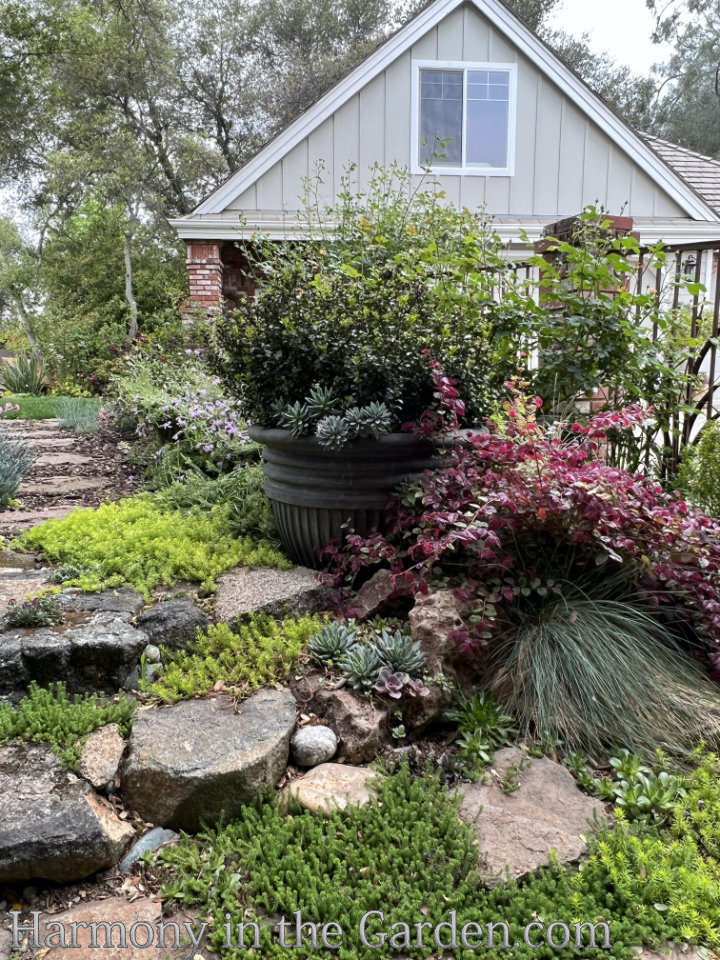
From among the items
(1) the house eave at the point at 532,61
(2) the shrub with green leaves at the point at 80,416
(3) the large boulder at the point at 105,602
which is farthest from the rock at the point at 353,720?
(1) the house eave at the point at 532,61

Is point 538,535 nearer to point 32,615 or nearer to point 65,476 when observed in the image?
point 32,615

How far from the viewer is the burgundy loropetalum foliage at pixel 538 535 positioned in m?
2.50

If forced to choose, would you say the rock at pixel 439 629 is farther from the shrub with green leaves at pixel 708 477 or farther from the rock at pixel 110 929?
the shrub with green leaves at pixel 708 477

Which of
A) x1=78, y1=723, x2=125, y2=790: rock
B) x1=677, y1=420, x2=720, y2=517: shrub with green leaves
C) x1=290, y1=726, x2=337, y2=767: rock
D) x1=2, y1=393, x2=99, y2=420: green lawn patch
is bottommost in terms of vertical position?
Answer: x1=290, y1=726, x2=337, y2=767: rock

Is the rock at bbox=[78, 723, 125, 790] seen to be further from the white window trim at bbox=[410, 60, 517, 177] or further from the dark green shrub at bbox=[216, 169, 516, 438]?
the white window trim at bbox=[410, 60, 517, 177]

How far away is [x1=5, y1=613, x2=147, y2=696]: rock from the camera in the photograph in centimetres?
229

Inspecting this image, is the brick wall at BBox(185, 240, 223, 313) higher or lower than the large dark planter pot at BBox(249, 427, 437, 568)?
higher

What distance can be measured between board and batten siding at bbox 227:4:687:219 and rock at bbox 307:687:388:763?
752cm

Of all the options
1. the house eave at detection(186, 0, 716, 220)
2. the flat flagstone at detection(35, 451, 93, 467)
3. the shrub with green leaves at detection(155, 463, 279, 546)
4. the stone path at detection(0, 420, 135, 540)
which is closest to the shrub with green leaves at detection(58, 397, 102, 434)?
the stone path at detection(0, 420, 135, 540)

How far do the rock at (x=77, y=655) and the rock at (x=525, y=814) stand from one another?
1176 millimetres

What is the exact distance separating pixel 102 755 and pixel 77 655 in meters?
0.40

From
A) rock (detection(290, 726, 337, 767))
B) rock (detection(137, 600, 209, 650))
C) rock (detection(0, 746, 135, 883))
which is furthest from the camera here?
rock (detection(137, 600, 209, 650))

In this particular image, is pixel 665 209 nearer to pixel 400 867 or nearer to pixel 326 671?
pixel 326 671

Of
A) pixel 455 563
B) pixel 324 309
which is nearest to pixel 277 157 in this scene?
pixel 324 309
